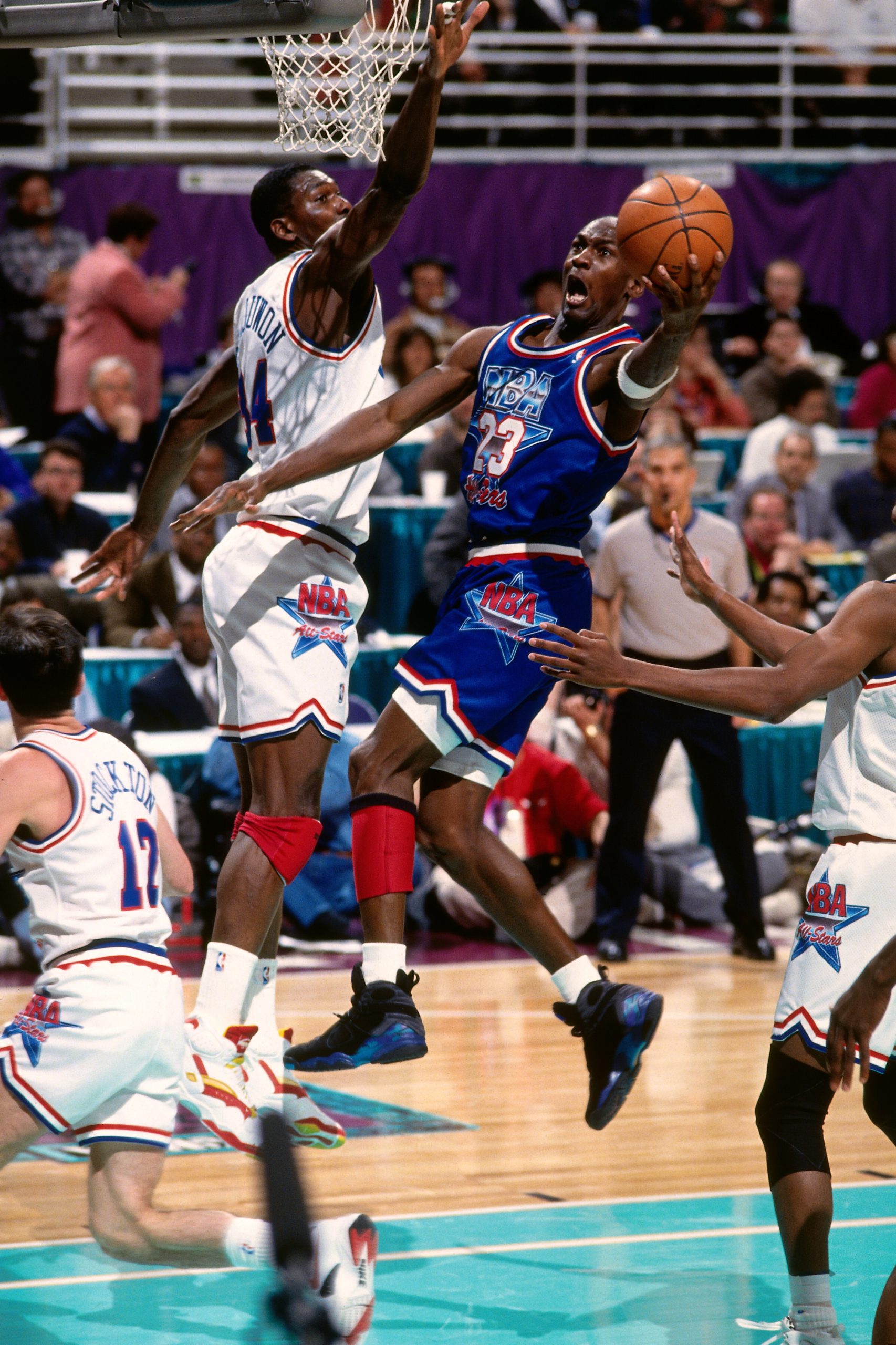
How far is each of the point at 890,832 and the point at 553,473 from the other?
139 centimetres

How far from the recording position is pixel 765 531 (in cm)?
1195

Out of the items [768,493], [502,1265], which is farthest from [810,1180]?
[768,493]

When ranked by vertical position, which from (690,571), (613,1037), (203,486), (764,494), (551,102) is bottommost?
(613,1037)

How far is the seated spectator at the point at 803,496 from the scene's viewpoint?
41.4 ft

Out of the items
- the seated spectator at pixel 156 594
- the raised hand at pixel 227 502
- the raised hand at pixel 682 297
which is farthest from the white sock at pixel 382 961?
the seated spectator at pixel 156 594

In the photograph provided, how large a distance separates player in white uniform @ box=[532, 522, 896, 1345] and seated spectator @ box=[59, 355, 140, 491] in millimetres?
8076

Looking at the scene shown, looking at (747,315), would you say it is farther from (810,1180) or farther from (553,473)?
(810,1180)

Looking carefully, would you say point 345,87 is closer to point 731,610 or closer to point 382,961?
point 731,610

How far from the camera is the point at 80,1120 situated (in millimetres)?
4371

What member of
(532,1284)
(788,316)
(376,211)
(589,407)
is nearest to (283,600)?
(589,407)

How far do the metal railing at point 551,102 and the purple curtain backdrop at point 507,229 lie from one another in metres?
0.47

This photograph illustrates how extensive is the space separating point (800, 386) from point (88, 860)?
34.2 ft

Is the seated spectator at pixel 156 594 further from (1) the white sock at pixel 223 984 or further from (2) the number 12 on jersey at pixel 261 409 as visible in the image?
(1) the white sock at pixel 223 984

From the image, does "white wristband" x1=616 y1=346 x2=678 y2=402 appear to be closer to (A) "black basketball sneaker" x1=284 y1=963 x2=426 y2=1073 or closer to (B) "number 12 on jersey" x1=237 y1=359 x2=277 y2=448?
(B) "number 12 on jersey" x1=237 y1=359 x2=277 y2=448
